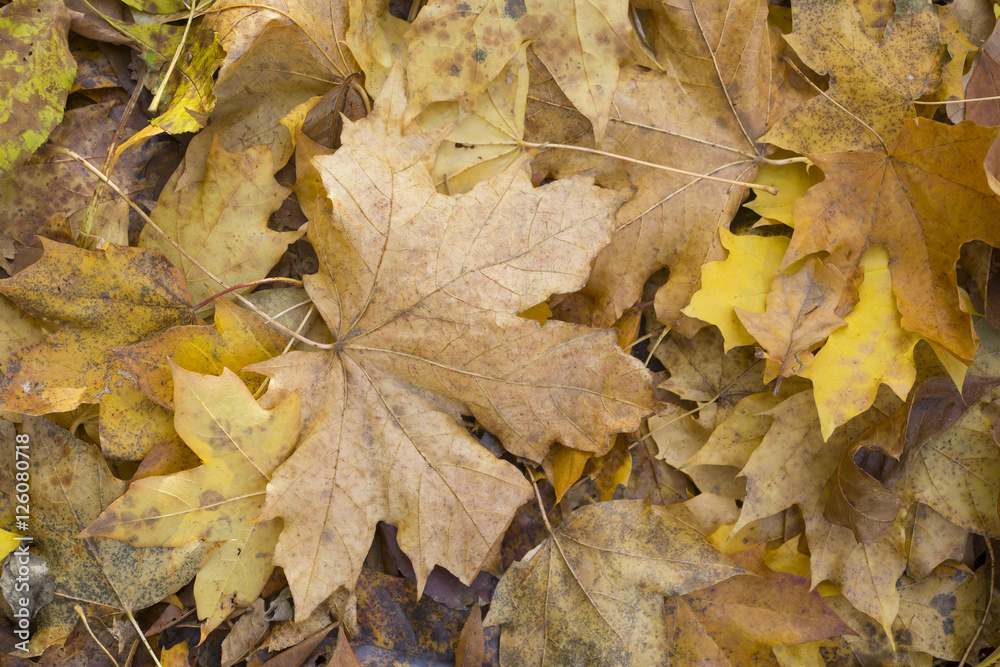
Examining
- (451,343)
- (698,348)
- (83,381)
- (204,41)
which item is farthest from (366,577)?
(204,41)

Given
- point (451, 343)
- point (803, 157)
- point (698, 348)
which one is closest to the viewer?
point (451, 343)

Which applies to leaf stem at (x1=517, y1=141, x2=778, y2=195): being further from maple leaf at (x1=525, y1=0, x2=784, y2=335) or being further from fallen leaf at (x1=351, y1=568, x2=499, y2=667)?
fallen leaf at (x1=351, y1=568, x2=499, y2=667)

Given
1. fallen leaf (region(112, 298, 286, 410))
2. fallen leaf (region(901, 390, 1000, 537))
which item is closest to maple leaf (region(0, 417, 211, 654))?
fallen leaf (region(112, 298, 286, 410))

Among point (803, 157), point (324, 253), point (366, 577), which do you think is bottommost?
point (366, 577)

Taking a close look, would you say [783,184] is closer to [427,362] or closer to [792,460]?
[792,460]

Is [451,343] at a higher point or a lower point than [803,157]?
lower

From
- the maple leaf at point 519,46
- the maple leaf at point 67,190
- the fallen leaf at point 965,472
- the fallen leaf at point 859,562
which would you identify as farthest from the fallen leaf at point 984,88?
the maple leaf at point 67,190

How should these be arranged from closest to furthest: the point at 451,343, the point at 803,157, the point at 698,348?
the point at 451,343, the point at 803,157, the point at 698,348

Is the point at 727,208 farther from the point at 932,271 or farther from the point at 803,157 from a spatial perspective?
the point at 932,271
